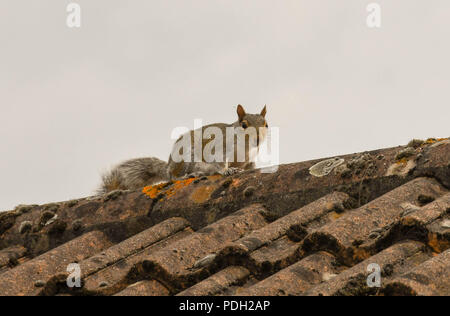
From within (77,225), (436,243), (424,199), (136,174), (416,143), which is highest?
(416,143)

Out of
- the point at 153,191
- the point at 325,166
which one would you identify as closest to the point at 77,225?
the point at 153,191

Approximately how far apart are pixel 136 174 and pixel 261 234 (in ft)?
11.6

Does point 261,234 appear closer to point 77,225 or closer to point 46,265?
point 46,265

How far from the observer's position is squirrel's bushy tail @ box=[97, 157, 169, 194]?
21.2 ft

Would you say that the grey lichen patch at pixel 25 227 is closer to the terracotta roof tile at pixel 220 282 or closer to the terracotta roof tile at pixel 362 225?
the terracotta roof tile at pixel 220 282

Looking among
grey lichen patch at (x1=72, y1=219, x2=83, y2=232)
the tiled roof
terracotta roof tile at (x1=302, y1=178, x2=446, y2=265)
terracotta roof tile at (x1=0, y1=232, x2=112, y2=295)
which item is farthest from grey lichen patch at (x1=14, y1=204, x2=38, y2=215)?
terracotta roof tile at (x1=302, y1=178, x2=446, y2=265)

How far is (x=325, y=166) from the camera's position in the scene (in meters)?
4.14

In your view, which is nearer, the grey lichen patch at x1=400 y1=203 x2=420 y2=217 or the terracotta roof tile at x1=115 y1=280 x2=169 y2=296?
the terracotta roof tile at x1=115 y1=280 x2=169 y2=296

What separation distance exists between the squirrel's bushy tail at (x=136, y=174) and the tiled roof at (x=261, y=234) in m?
1.44

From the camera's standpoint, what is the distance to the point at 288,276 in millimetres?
2807

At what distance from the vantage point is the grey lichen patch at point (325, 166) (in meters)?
4.09

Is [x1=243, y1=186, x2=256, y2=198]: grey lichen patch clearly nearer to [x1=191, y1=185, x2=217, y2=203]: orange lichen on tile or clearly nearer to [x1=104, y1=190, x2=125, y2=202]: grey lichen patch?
[x1=191, y1=185, x2=217, y2=203]: orange lichen on tile

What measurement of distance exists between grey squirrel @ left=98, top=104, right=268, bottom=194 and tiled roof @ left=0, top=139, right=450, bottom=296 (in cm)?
157
